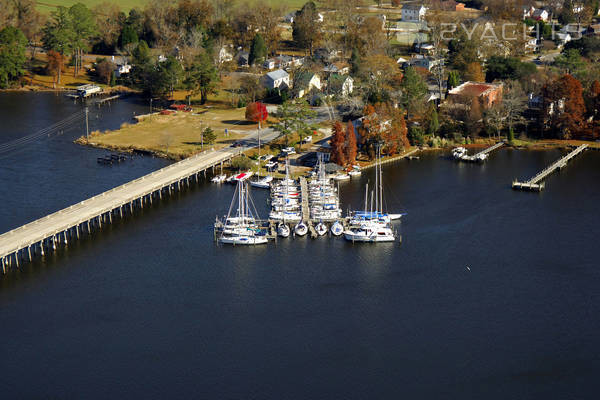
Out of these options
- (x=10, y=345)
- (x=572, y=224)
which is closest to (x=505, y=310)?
(x=572, y=224)

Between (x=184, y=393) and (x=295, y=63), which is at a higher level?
(x=295, y=63)

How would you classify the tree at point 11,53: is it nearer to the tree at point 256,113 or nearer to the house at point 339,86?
the tree at point 256,113

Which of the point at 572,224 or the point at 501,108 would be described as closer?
the point at 572,224

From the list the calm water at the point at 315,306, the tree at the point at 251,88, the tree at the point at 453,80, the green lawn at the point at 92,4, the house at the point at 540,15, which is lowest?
the calm water at the point at 315,306

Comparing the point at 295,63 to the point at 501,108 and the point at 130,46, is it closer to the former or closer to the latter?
the point at 130,46

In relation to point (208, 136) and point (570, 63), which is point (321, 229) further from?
point (570, 63)

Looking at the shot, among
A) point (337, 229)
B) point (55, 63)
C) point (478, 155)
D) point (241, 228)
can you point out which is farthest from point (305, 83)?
point (241, 228)

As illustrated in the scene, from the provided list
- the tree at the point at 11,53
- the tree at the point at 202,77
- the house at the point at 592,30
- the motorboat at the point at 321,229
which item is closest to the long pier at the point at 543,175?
the motorboat at the point at 321,229
